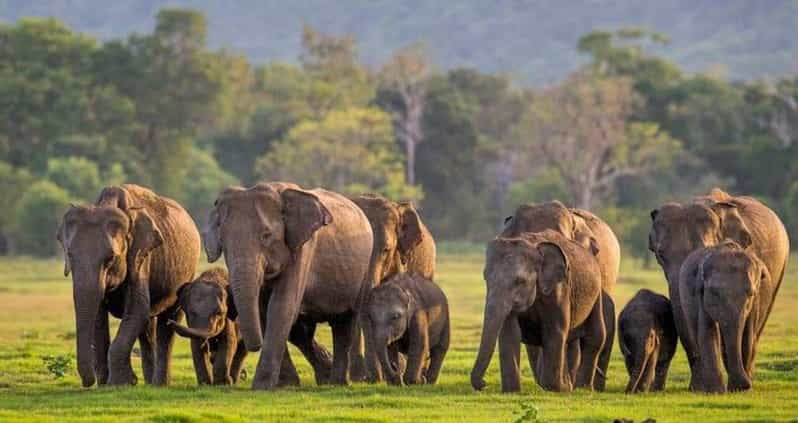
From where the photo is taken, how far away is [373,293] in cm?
1981

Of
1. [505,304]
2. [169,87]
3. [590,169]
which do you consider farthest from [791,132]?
[505,304]

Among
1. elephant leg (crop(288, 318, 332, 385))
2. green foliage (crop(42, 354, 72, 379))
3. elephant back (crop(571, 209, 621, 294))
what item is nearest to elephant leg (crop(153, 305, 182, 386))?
green foliage (crop(42, 354, 72, 379))

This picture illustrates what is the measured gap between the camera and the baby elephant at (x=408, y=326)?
19.5 metres

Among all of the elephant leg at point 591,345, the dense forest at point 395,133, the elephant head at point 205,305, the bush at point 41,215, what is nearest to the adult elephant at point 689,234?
the elephant leg at point 591,345

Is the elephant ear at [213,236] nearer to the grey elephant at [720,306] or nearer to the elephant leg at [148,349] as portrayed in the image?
the elephant leg at [148,349]

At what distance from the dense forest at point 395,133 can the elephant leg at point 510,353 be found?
50382 mm

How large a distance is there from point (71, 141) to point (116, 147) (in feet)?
6.98

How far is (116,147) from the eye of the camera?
253 ft

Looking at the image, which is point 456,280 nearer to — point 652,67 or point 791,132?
point 791,132

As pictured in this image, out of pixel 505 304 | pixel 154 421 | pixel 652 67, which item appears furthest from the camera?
pixel 652 67

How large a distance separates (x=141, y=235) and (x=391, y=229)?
378cm

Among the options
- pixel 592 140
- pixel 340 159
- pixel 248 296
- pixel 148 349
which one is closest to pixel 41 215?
pixel 340 159

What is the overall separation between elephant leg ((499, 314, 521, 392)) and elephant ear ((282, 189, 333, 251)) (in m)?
2.13

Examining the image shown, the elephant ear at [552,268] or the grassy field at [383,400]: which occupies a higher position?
the elephant ear at [552,268]
